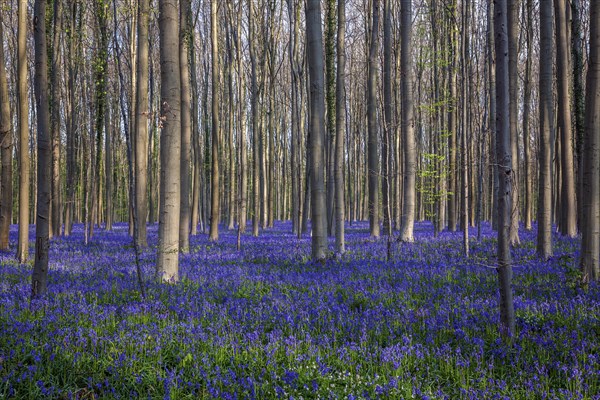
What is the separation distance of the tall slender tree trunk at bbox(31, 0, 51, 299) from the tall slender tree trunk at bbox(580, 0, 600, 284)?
8255mm

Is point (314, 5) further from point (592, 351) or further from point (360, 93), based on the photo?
point (360, 93)

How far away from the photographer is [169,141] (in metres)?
8.57

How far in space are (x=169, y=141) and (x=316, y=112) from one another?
3.75 metres

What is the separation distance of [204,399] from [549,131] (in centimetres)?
1068

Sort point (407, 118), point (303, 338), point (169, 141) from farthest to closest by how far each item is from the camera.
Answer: point (407, 118)
point (169, 141)
point (303, 338)

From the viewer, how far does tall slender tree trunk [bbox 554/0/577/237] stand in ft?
36.7

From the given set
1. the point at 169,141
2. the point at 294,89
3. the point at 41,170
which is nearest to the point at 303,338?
the point at 41,170

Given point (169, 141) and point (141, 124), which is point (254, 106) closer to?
Result: point (141, 124)

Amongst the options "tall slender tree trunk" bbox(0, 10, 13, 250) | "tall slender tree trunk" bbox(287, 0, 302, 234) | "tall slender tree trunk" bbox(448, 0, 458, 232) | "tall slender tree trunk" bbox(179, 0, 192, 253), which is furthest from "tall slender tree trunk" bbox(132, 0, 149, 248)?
"tall slender tree trunk" bbox(448, 0, 458, 232)

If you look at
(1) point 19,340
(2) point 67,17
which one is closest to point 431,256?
(1) point 19,340

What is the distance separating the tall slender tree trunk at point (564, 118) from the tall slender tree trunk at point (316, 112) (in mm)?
6251

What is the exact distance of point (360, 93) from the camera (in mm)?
35844

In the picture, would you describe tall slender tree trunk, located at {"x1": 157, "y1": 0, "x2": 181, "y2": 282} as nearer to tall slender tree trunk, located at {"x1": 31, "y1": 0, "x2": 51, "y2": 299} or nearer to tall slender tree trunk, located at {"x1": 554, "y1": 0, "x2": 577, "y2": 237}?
tall slender tree trunk, located at {"x1": 31, "y1": 0, "x2": 51, "y2": 299}

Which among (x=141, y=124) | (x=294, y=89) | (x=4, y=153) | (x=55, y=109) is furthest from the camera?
(x=294, y=89)
